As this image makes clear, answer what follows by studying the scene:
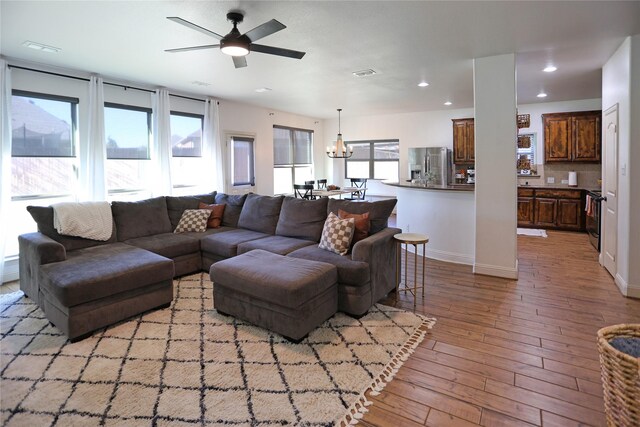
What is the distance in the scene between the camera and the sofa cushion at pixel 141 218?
14.9ft

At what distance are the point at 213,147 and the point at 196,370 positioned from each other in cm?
500

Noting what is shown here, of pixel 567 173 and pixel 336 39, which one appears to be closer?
pixel 336 39

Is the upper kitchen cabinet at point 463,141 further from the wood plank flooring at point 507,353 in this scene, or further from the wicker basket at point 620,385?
the wicker basket at point 620,385

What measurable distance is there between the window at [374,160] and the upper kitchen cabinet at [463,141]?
1.54m

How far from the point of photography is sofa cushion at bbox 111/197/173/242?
4547 mm

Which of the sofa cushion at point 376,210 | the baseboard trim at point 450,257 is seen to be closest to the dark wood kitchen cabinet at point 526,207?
the baseboard trim at point 450,257

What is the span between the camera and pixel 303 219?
441 cm

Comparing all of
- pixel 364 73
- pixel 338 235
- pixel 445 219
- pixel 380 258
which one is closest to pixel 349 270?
pixel 380 258

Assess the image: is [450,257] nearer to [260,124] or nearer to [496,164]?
[496,164]

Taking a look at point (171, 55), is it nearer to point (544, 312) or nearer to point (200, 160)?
point (200, 160)

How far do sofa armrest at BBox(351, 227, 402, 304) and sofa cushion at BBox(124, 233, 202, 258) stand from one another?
2.25 meters

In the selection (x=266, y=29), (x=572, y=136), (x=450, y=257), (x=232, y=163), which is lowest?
(x=450, y=257)

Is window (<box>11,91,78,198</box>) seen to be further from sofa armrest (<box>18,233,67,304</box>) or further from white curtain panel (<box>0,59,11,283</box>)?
sofa armrest (<box>18,233,67,304</box>)

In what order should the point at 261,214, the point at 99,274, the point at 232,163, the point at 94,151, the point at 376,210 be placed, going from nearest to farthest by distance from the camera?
the point at 99,274 < the point at 376,210 < the point at 261,214 < the point at 94,151 < the point at 232,163
